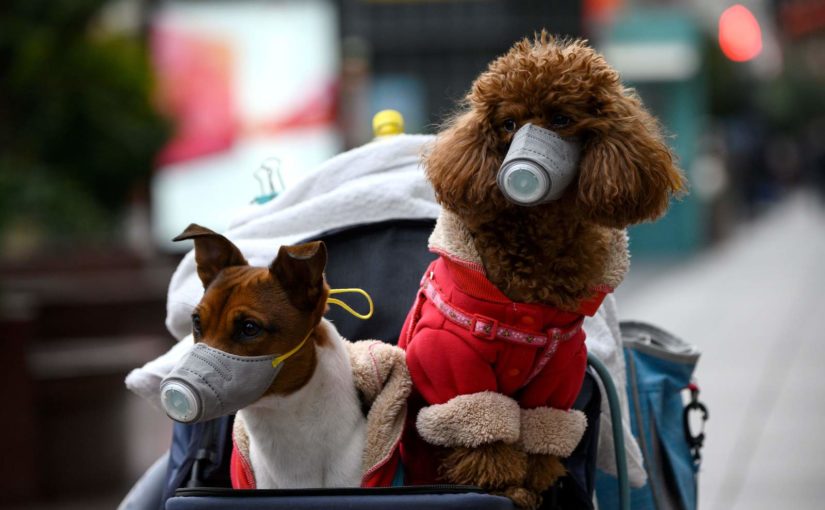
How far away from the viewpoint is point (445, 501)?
7.23 ft

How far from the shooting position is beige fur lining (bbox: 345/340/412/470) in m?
2.40

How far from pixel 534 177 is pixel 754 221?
27.9 m

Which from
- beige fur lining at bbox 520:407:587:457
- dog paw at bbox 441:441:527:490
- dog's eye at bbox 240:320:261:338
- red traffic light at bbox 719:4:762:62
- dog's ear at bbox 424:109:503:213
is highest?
red traffic light at bbox 719:4:762:62

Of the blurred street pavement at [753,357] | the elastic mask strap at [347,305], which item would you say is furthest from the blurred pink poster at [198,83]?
the elastic mask strap at [347,305]

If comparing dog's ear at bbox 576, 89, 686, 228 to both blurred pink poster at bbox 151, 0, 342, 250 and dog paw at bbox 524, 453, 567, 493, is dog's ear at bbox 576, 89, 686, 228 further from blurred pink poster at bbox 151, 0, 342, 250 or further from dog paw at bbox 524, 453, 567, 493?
blurred pink poster at bbox 151, 0, 342, 250

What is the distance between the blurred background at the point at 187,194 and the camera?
663 cm

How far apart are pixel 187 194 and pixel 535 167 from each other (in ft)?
25.6

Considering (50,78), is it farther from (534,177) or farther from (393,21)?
(534,177)

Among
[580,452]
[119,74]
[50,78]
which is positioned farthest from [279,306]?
[119,74]

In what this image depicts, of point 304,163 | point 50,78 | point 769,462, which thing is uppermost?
point 50,78

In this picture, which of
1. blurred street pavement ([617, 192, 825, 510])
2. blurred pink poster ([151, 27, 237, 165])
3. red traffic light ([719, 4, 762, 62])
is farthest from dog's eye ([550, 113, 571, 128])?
red traffic light ([719, 4, 762, 62])

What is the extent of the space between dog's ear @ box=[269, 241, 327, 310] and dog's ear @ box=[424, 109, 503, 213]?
275mm

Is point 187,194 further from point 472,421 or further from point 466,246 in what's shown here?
point 472,421

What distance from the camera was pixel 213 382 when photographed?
7.10ft
